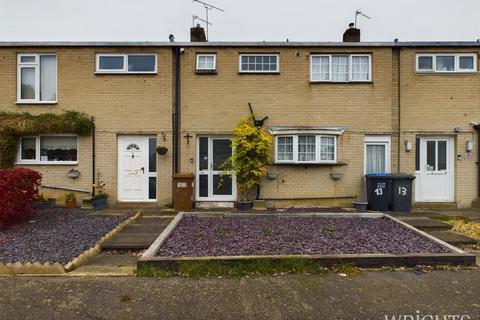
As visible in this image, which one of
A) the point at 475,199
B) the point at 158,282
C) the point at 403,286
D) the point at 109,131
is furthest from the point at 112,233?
the point at 475,199

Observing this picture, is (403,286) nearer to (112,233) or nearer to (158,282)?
(158,282)

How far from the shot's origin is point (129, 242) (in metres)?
5.87

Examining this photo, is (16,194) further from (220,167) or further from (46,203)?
(220,167)

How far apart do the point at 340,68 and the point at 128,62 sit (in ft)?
24.2

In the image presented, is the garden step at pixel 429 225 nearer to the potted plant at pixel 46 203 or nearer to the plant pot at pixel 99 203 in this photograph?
the plant pot at pixel 99 203

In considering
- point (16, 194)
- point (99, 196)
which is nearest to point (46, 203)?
point (99, 196)

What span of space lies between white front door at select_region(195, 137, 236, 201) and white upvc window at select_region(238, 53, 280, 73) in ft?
8.57

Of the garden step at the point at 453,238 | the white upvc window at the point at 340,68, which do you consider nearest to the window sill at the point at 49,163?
the white upvc window at the point at 340,68

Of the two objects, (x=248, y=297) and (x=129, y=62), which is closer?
(x=248, y=297)

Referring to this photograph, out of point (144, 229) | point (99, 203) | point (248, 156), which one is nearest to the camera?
point (144, 229)

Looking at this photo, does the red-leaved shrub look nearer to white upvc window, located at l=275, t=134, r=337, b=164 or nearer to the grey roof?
the grey roof

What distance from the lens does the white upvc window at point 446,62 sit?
9711 millimetres

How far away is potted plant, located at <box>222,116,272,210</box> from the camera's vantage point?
8789mm
